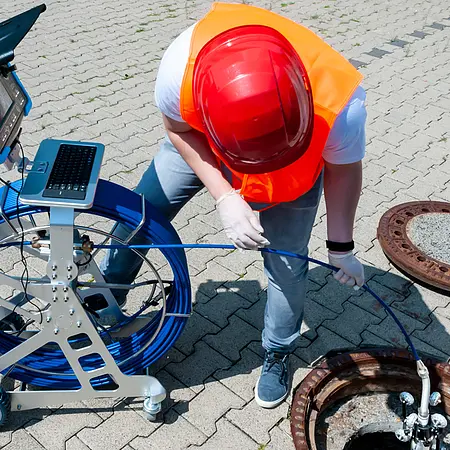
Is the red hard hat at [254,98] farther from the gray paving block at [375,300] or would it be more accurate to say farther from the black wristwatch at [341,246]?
the gray paving block at [375,300]

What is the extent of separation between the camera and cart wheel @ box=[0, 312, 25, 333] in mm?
Answer: 2684

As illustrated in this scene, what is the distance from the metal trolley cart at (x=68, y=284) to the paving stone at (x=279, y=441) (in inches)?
19.5

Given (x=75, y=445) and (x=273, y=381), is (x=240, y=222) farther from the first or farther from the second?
(x=75, y=445)

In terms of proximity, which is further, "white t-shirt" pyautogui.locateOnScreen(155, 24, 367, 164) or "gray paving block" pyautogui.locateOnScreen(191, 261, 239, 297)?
"gray paving block" pyautogui.locateOnScreen(191, 261, 239, 297)

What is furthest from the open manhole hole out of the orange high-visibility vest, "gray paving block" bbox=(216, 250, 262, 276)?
the orange high-visibility vest

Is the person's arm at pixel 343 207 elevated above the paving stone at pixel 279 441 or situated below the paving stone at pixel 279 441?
above

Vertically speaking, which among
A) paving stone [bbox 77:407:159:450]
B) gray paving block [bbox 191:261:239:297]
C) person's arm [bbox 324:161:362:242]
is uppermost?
person's arm [bbox 324:161:362:242]

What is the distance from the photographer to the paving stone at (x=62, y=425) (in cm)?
238

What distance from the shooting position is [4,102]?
75.6 inches

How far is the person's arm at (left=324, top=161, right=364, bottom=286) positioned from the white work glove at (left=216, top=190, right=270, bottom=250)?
1.04ft

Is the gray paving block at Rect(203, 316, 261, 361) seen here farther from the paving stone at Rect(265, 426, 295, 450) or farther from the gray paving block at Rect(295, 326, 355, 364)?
the paving stone at Rect(265, 426, 295, 450)

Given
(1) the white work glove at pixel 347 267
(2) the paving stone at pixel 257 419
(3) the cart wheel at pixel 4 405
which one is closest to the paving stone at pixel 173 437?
(2) the paving stone at pixel 257 419

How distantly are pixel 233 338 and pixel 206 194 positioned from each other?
1.30m

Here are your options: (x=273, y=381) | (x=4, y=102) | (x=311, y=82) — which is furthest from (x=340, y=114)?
(x=273, y=381)
